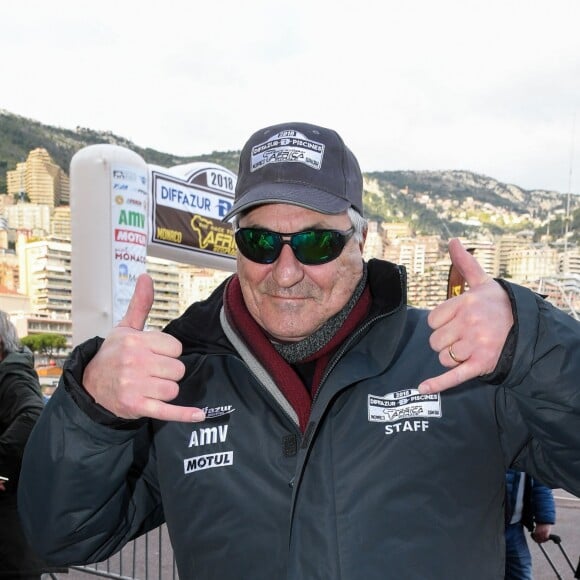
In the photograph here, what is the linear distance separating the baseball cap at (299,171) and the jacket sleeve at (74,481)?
2.03 ft

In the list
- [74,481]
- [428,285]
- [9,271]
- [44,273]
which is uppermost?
[9,271]

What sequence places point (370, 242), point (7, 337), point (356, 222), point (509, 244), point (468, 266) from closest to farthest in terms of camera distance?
point (468, 266) < point (356, 222) < point (370, 242) < point (7, 337) < point (509, 244)

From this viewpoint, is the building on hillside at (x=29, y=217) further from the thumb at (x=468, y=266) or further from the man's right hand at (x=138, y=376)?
the thumb at (x=468, y=266)

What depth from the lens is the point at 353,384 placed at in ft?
4.67

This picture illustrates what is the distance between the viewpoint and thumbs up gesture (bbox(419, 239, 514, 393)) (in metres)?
1.16

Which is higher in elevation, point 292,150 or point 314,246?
point 292,150

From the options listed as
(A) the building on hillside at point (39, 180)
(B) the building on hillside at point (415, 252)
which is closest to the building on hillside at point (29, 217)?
(A) the building on hillside at point (39, 180)

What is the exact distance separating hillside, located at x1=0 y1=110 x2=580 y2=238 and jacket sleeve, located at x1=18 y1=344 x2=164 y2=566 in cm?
8316

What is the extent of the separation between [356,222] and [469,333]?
2.08ft

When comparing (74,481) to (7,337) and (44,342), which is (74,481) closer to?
(7,337)

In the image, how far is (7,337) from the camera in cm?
352

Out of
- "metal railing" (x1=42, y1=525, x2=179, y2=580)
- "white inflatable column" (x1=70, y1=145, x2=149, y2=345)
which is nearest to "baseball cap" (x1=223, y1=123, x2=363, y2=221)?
"metal railing" (x1=42, y1=525, x2=179, y2=580)

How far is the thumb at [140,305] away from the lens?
55.8 inches

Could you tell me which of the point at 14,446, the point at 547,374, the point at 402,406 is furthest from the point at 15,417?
the point at 547,374
